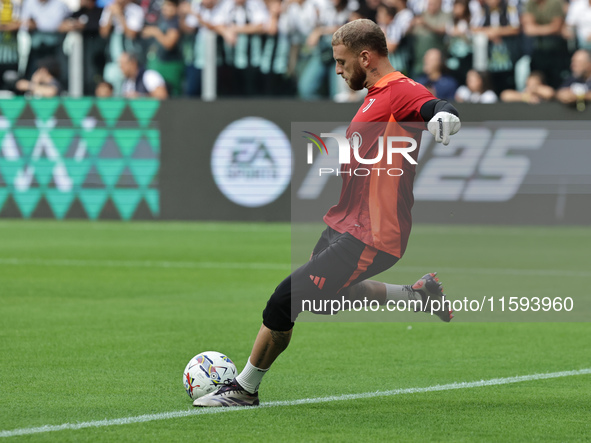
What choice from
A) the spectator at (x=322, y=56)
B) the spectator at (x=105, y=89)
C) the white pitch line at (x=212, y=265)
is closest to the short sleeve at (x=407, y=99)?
the white pitch line at (x=212, y=265)

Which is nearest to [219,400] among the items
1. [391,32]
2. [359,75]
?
[359,75]

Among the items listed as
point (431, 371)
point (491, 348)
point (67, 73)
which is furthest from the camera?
point (67, 73)

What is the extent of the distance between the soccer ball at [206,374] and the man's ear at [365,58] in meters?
1.92

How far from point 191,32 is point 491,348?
1185cm

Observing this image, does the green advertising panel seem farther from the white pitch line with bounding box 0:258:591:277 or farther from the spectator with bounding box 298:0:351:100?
the white pitch line with bounding box 0:258:591:277

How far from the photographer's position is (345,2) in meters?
18.9

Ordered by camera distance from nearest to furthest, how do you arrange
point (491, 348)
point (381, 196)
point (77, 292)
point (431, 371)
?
point (381, 196)
point (431, 371)
point (491, 348)
point (77, 292)

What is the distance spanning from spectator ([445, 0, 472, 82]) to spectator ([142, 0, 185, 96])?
4.55m

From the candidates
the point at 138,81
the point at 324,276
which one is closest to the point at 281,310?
the point at 324,276

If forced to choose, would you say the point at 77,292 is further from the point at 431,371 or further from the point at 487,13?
the point at 487,13

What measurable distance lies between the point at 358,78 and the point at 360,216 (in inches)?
29.7

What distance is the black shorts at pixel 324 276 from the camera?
608cm

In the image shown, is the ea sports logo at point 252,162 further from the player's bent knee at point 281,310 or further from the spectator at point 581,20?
the player's bent knee at point 281,310

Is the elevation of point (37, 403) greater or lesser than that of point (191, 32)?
lesser
